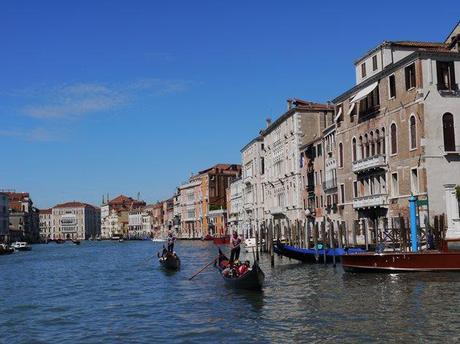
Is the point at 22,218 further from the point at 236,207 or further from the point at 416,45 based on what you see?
the point at 416,45

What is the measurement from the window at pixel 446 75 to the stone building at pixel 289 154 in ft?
38.4

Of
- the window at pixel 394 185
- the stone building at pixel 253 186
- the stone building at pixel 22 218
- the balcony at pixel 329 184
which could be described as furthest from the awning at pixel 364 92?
the stone building at pixel 22 218

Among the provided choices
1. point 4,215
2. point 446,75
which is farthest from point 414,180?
point 4,215

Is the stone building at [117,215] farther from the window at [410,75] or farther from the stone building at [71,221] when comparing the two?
the window at [410,75]

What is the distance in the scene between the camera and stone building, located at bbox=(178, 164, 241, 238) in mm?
72062

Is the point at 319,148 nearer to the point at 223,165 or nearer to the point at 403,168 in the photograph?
the point at 403,168

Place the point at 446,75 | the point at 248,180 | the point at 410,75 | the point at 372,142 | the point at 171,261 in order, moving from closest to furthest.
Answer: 1. the point at 446,75
2. the point at 410,75
3. the point at 171,261
4. the point at 372,142
5. the point at 248,180

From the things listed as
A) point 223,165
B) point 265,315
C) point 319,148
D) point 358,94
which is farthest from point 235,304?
point 223,165

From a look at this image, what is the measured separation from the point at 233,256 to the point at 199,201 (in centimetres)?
6111

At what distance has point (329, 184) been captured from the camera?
104ft

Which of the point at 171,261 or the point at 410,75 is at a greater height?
the point at 410,75

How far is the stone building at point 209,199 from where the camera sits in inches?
2837

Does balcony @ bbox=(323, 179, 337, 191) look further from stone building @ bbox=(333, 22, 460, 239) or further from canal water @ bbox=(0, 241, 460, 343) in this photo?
canal water @ bbox=(0, 241, 460, 343)

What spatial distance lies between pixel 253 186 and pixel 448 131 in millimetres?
29222
